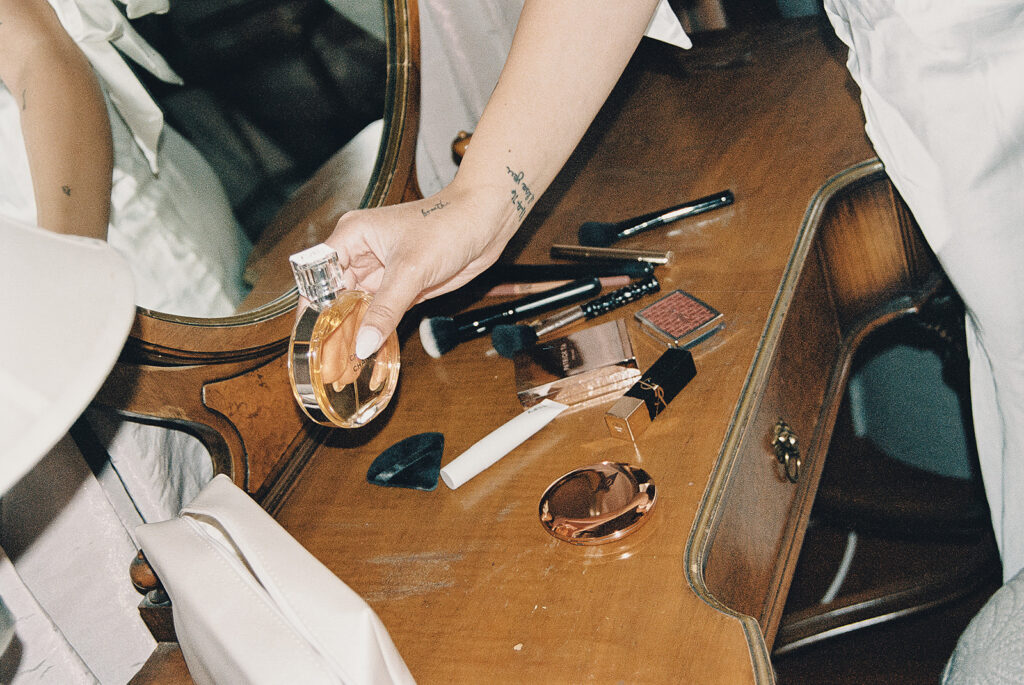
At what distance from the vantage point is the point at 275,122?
0.67 metres

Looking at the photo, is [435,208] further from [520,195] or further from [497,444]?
[497,444]

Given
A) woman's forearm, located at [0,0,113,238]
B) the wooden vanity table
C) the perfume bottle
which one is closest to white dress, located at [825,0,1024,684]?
the wooden vanity table

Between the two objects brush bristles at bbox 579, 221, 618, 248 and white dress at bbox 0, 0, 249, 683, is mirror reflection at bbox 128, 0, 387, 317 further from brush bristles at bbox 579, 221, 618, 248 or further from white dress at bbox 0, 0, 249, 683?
brush bristles at bbox 579, 221, 618, 248

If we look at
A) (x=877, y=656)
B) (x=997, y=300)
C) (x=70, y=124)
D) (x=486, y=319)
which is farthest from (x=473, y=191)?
(x=877, y=656)

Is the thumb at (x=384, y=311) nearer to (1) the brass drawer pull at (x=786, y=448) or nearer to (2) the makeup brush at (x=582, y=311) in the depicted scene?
(2) the makeup brush at (x=582, y=311)

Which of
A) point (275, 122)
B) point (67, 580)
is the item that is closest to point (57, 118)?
point (275, 122)

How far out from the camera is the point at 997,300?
0.61 m

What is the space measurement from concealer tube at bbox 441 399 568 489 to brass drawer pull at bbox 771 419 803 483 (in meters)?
0.17

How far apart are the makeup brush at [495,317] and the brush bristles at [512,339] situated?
39 mm

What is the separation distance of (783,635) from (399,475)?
64 centimetres

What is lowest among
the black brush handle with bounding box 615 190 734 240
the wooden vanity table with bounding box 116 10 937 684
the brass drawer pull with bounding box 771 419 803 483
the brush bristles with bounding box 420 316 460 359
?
the brass drawer pull with bounding box 771 419 803 483

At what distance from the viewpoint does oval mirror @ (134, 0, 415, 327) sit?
0.60 metres

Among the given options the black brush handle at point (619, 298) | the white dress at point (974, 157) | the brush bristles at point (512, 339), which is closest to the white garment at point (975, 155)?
the white dress at point (974, 157)

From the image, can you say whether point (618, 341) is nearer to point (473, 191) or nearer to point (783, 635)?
point (473, 191)
